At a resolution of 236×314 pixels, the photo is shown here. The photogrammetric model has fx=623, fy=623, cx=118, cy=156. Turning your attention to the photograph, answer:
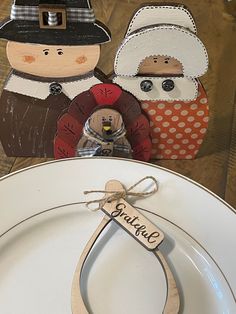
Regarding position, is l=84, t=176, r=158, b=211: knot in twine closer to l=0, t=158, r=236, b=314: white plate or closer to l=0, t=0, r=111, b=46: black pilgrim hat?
l=0, t=158, r=236, b=314: white plate

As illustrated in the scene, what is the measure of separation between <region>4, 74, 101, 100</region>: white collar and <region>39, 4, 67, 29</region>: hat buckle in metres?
0.07

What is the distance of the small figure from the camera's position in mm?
673

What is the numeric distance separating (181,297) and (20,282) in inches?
6.0

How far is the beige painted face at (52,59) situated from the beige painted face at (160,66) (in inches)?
2.0

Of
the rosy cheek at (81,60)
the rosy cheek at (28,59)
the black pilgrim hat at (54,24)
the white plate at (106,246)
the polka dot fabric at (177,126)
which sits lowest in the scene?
the white plate at (106,246)

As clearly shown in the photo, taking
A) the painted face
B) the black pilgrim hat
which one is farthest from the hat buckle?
the painted face

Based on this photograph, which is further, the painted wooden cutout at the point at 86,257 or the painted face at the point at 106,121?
the painted face at the point at 106,121

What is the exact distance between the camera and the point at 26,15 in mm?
609

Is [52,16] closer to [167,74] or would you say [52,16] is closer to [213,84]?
[167,74]

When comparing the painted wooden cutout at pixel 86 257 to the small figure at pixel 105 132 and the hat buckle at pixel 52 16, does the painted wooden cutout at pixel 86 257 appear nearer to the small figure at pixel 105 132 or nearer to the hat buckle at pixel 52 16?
the small figure at pixel 105 132

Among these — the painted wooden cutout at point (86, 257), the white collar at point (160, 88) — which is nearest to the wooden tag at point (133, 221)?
the painted wooden cutout at point (86, 257)

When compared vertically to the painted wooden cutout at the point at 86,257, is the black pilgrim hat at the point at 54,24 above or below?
above

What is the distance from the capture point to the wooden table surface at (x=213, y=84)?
0.74 meters

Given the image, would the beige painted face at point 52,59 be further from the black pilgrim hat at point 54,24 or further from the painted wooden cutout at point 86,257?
the painted wooden cutout at point 86,257
